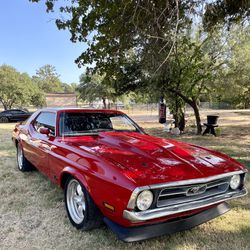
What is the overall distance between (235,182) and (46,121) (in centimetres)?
313

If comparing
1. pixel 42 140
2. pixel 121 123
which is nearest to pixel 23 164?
pixel 42 140

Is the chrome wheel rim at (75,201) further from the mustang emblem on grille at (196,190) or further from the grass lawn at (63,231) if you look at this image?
the mustang emblem on grille at (196,190)

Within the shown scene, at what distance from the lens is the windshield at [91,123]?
13.4ft

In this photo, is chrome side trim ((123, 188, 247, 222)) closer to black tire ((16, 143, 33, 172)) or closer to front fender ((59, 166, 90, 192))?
front fender ((59, 166, 90, 192))

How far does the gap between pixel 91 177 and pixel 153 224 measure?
0.78 m

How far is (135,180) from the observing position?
2.48 metres

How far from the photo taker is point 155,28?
6.19 meters

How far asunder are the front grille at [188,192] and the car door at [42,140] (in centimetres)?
199

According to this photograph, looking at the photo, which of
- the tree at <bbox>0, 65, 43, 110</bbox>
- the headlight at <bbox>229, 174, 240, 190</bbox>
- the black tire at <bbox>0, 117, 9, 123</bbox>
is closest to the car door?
the headlight at <bbox>229, 174, 240, 190</bbox>

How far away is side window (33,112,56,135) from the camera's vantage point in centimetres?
426

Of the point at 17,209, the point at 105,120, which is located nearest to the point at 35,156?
the point at 17,209

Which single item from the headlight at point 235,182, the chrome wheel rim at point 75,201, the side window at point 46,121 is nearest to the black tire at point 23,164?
the side window at point 46,121

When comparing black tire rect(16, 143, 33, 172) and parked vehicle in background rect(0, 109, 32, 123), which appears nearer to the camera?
black tire rect(16, 143, 33, 172)

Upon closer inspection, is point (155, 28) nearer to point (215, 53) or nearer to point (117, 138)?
point (117, 138)
